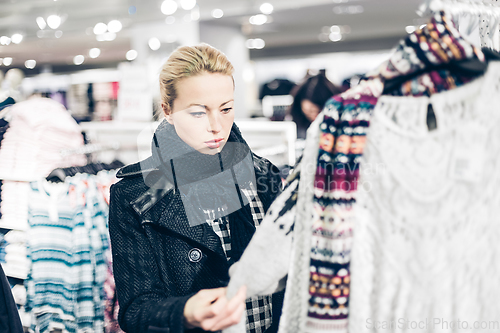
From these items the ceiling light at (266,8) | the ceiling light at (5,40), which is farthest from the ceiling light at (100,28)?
the ceiling light at (266,8)

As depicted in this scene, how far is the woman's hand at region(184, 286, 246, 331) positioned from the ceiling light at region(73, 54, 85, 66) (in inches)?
536

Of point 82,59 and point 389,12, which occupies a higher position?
point 82,59

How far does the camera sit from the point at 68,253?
1.68 m

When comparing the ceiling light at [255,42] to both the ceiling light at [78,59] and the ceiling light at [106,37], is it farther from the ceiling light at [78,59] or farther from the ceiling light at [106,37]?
the ceiling light at [78,59]

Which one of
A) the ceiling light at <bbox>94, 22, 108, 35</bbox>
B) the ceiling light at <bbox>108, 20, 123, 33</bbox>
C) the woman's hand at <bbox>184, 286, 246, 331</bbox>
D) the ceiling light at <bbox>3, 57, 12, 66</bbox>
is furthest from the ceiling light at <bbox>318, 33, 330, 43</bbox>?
→ the woman's hand at <bbox>184, 286, 246, 331</bbox>

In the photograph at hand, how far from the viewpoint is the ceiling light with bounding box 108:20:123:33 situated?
300 inches

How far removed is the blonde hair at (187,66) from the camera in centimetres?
90

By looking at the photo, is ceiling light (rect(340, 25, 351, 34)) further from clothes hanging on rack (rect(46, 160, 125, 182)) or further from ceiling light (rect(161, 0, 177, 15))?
clothes hanging on rack (rect(46, 160, 125, 182))

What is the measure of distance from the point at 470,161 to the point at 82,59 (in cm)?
1488

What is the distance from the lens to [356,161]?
2.33 ft

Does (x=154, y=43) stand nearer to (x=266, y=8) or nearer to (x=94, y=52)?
(x=266, y=8)

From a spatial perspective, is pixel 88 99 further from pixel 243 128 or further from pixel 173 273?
pixel 173 273

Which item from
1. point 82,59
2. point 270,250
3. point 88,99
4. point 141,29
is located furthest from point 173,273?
point 82,59

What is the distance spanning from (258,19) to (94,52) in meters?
6.98
